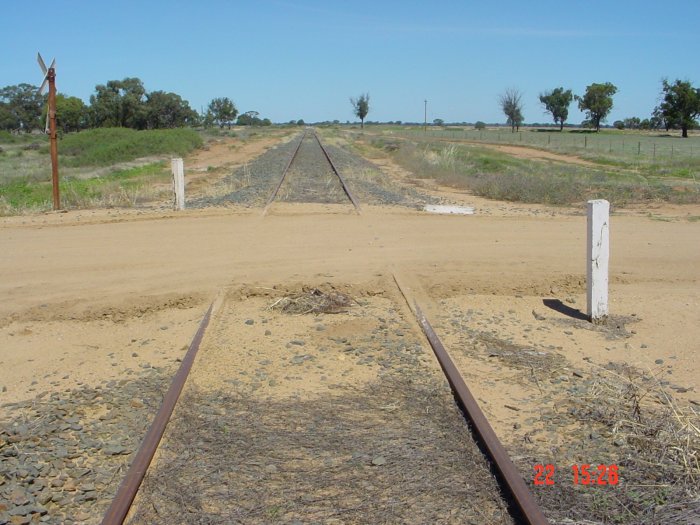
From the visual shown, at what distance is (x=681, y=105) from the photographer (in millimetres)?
101312

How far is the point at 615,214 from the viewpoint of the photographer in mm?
17422

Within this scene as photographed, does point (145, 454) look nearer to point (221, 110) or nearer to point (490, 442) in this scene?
point (490, 442)

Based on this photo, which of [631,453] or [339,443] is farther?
[339,443]

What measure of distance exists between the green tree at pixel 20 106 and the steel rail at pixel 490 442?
116m

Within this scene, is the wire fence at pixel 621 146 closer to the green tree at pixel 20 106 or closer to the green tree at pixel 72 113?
the green tree at pixel 72 113

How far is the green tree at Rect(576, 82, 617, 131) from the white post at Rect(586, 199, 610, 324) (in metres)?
129

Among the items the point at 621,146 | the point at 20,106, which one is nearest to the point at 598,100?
the point at 621,146

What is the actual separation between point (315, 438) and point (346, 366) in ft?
5.60

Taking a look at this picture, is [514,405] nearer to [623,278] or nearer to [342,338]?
[342,338]

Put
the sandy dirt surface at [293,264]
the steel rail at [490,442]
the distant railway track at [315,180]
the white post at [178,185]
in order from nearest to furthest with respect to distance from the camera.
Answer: the steel rail at [490,442], the sandy dirt surface at [293,264], the white post at [178,185], the distant railway track at [315,180]

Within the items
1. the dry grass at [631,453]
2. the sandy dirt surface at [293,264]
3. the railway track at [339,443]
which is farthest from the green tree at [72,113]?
the dry grass at [631,453]

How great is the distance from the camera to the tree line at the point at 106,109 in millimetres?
93125

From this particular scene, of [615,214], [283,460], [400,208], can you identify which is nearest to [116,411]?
[283,460]

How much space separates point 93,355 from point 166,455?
2844mm
